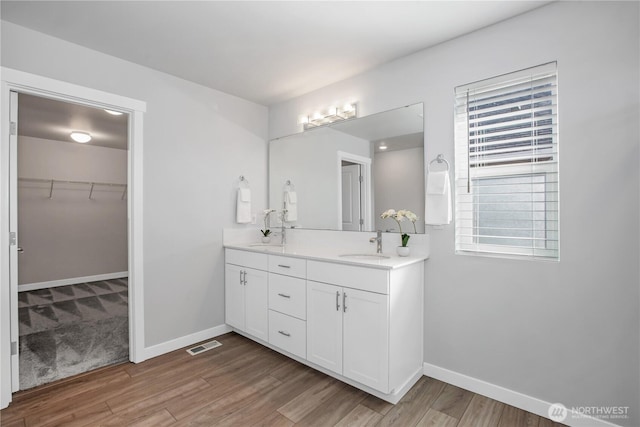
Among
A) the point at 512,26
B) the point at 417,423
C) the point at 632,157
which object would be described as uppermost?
the point at 512,26

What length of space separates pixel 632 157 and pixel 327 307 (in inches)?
76.9

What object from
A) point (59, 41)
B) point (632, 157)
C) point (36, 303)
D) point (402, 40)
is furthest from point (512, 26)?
point (36, 303)

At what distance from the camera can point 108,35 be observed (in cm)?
225

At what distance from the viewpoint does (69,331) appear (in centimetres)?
330

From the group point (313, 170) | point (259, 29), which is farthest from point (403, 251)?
point (259, 29)

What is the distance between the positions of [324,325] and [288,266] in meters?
0.55

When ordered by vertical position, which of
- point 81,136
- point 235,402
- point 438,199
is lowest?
point 235,402

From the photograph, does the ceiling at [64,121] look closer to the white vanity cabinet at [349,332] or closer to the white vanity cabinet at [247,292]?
the white vanity cabinet at [247,292]

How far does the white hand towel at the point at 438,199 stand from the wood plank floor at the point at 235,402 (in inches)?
46.9

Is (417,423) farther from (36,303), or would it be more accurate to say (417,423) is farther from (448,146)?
(36,303)

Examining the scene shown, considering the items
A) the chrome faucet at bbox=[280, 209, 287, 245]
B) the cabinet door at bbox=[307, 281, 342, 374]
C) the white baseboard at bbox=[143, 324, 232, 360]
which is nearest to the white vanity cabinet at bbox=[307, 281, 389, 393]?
the cabinet door at bbox=[307, 281, 342, 374]

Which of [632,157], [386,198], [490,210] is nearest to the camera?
[632,157]

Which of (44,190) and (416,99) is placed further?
(44,190)

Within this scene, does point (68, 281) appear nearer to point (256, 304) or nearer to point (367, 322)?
point (256, 304)
